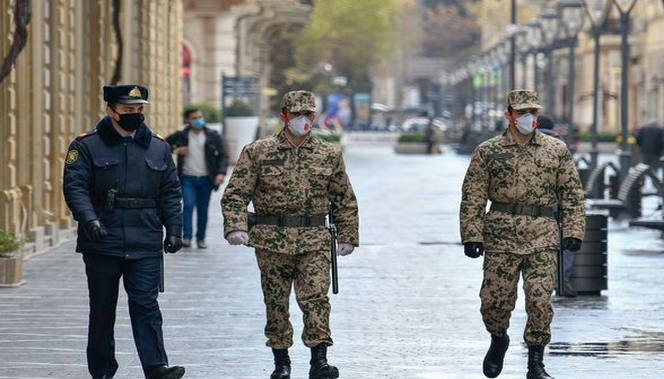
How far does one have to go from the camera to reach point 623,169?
30312 millimetres

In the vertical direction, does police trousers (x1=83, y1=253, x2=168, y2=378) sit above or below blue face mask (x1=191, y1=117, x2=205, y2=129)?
below

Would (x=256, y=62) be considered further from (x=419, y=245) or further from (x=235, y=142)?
(x=419, y=245)

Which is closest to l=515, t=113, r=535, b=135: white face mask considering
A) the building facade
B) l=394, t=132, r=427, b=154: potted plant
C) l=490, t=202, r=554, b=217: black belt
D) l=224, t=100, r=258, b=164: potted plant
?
l=490, t=202, r=554, b=217: black belt

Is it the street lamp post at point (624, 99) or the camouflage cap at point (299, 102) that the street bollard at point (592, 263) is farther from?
the street lamp post at point (624, 99)

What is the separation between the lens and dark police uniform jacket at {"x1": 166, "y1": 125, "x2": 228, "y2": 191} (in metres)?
21.3

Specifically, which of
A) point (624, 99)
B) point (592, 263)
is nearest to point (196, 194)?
point (592, 263)

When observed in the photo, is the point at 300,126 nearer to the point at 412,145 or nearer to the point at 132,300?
the point at 132,300

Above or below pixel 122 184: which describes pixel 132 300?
below

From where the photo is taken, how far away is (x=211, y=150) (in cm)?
2127

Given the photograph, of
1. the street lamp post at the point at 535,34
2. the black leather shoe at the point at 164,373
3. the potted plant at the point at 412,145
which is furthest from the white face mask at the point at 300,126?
the potted plant at the point at 412,145

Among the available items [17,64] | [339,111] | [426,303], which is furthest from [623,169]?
[339,111]

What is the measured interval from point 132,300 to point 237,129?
4057 centimetres

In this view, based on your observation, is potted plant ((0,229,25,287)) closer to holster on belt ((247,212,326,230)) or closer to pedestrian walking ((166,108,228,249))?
pedestrian walking ((166,108,228,249))

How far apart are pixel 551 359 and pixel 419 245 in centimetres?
1085
